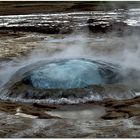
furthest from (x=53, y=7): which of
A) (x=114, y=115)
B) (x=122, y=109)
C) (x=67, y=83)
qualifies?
(x=114, y=115)

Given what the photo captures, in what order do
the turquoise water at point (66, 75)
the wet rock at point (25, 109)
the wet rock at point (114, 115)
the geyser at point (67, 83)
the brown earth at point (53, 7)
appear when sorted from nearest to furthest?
the wet rock at point (114, 115)
the wet rock at point (25, 109)
the geyser at point (67, 83)
the turquoise water at point (66, 75)
the brown earth at point (53, 7)

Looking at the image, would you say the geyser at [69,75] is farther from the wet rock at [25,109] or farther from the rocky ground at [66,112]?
the wet rock at [25,109]

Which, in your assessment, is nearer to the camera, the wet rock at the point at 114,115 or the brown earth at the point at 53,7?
the wet rock at the point at 114,115

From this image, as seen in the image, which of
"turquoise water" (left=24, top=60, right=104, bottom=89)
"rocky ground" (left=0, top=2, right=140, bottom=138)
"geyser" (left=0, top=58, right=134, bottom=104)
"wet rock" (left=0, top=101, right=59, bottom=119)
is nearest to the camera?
"rocky ground" (left=0, top=2, right=140, bottom=138)

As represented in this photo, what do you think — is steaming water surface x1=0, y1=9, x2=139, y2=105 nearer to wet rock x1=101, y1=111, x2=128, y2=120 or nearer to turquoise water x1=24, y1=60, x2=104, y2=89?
turquoise water x1=24, y1=60, x2=104, y2=89

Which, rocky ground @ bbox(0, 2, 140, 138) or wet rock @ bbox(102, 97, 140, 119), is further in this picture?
wet rock @ bbox(102, 97, 140, 119)

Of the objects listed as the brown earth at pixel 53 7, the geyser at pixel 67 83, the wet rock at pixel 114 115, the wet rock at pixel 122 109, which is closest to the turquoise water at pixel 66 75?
the geyser at pixel 67 83

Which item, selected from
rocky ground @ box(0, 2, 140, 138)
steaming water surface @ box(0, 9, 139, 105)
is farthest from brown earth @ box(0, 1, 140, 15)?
rocky ground @ box(0, 2, 140, 138)

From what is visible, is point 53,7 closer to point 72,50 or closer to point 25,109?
point 72,50

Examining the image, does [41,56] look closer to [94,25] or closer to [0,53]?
[0,53]

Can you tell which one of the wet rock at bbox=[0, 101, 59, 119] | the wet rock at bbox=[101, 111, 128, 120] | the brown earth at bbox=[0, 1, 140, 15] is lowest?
the brown earth at bbox=[0, 1, 140, 15]

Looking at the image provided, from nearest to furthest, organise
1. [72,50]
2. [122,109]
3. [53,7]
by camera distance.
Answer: [122,109] → [72,50] → [53,7]
